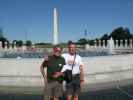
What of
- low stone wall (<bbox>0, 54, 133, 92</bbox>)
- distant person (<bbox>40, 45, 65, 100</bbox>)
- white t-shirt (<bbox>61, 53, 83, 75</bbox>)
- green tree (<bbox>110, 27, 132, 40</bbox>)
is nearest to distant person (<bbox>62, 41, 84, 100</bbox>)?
white t-shirt (<bbox>61, 53, 83, 75</bbox>)

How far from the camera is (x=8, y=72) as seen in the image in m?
16.7

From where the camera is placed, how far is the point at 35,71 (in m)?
16.5

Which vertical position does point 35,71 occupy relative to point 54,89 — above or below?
below

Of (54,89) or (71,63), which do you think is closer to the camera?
(54,89)

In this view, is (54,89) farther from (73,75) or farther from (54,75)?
(73,75)

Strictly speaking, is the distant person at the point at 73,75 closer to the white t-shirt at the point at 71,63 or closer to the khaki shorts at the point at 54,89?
the white t-shirt at the point at 71,63

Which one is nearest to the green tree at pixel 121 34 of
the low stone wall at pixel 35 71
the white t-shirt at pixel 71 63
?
the low stone wall at pixel 35 71

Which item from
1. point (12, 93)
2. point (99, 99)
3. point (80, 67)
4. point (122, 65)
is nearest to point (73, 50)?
point (80, 67)

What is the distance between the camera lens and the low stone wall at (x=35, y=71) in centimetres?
1644

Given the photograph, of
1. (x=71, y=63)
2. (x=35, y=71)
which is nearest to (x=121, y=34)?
(x=35, y=71)

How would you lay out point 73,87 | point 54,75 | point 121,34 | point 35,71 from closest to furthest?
point 54,75 < point 73,87 < point 35,71 < point 121,34

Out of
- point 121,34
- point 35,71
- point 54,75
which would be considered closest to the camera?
point 54,75

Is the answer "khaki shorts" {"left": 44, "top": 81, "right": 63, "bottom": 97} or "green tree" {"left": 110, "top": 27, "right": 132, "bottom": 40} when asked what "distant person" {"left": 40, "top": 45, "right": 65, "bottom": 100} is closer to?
"khaki shorts" {"left": 44, "top": 81, "right": 63, "bottom": 97}

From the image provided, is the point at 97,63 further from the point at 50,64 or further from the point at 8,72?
the point at 50,64
